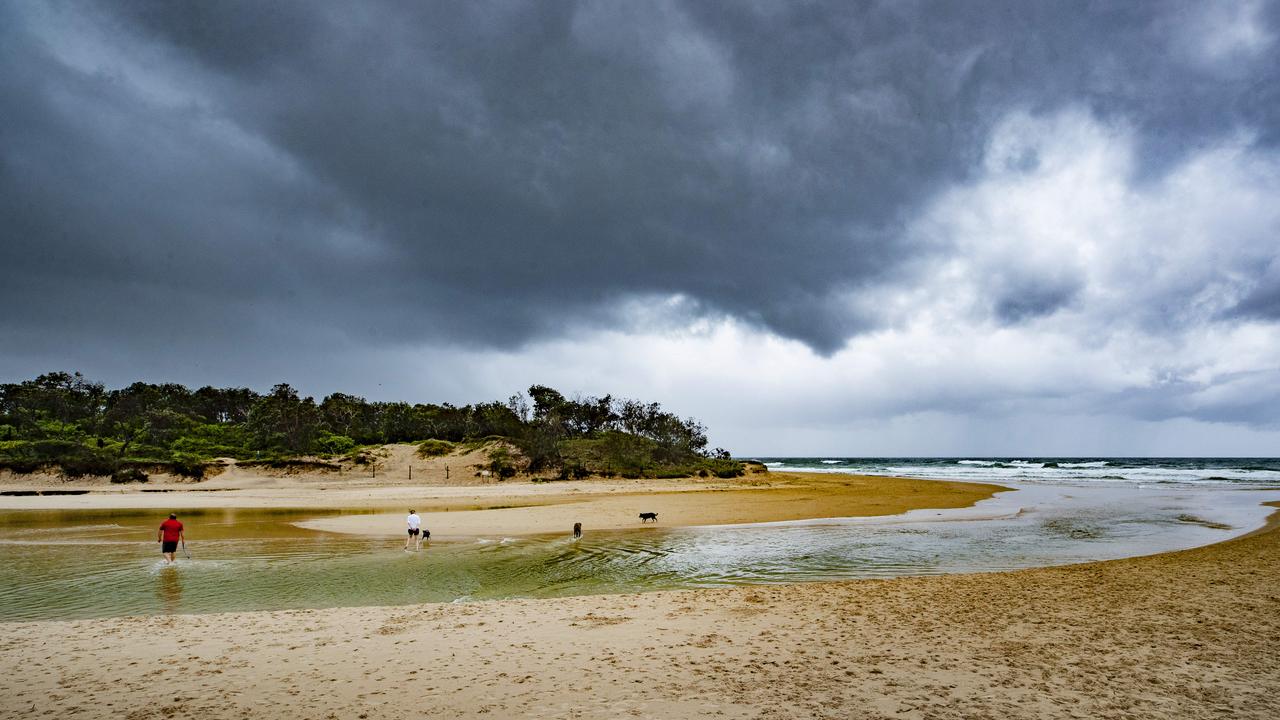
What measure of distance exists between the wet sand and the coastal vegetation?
59.2 meters

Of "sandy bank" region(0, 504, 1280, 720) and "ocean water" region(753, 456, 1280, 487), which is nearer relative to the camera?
"sandy bank" region(0, 504, 1280, 720)

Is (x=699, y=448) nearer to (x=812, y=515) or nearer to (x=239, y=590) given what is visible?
(x=812, y=515)

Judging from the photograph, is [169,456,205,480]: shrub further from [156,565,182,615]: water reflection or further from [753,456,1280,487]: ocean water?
[753,456,1280,487]: ocean water

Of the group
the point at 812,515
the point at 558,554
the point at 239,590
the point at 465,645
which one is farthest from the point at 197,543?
the point at 812,515

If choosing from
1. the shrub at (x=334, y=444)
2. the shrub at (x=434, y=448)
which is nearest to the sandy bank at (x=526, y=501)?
the shrub at (x=434, y=448)

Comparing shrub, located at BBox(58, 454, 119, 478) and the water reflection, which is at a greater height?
shrub, located at BBox(58, 454, 119, 478)

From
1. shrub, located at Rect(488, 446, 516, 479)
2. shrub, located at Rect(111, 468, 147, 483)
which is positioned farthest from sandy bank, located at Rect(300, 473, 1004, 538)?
shrub, located at Rect(111, 468, 147, 483)

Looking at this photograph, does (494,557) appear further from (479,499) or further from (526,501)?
(479,499)

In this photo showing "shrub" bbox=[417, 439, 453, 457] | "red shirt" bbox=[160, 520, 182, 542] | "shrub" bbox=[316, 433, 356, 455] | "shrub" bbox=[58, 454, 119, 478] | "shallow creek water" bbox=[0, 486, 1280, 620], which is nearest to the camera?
"shallow creek water" bbox=[0, 486, 1280, 620]

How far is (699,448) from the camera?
10138 centimetres

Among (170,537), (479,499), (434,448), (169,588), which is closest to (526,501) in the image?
(479,499)

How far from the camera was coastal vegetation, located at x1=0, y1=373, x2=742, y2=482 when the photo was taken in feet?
228

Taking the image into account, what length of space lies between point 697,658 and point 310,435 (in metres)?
87.2

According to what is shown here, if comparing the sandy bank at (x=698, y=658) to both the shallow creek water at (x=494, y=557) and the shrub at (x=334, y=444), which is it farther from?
the shrub at (x=334, y=444)
